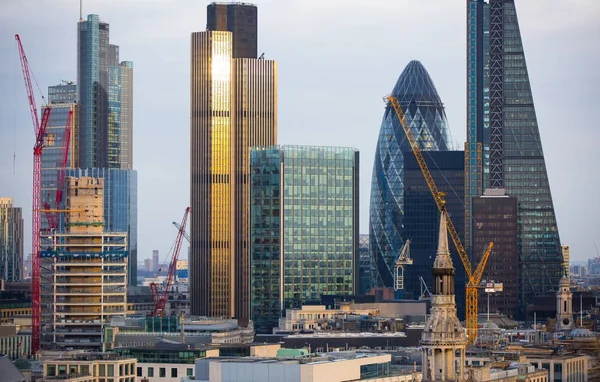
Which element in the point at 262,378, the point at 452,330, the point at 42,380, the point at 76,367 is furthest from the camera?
the point at 76,367

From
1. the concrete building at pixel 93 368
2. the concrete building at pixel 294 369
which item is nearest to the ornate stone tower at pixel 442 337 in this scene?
the concrete building at pixel 294 369

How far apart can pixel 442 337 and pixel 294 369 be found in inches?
1205

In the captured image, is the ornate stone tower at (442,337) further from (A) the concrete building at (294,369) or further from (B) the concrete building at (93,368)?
(B) the concrete building at (93,368)

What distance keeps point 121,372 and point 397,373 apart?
1018 inches

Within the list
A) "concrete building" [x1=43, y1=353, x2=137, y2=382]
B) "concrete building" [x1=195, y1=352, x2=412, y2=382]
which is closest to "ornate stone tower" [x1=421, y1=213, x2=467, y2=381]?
"concrete building" [x1=195, y1=352, x2=412, y2=382]

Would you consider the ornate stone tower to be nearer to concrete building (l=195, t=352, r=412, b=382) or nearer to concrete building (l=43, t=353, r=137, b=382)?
concrete building (l=195, t=352, r=412, b=382)

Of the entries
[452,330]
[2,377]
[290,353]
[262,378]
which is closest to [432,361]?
[452,330]

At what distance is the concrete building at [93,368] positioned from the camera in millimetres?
182750

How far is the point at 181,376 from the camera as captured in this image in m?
190

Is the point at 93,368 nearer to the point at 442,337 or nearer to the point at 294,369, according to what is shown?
the point at 294,369

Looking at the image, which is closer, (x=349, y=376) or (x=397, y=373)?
(x=349, y=376)

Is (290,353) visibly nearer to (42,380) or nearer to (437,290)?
(42,380)

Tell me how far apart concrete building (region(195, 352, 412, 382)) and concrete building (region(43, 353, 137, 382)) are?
14287 mm

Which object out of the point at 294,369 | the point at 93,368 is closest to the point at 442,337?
the point at 294,369
